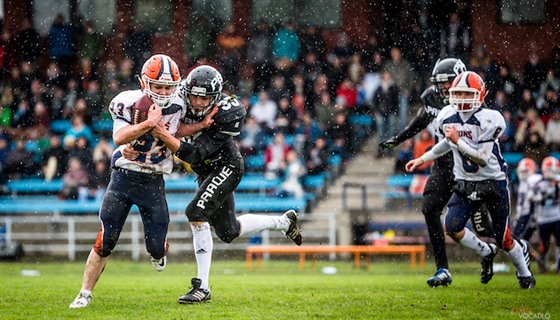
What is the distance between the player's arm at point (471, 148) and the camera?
27.8 ft

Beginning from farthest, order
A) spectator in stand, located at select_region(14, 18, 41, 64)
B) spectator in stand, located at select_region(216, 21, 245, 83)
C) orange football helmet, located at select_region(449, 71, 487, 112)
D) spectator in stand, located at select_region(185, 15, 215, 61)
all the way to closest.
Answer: spectator in stand, located at select_region(14, 18, 41, 64), spectator in stand, located at select_region(185, 15, 215, 61), spectator in stand, located at select_region(216, 21, 245, 83), orange football helmet, located at select_region(449, 71, 487, 112)

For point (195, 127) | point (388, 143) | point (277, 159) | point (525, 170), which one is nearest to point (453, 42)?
point (277, 159)

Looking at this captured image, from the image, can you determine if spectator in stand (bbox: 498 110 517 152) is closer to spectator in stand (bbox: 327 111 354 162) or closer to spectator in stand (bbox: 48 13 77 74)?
spectator in stand (bbox: 327 111 354 162)

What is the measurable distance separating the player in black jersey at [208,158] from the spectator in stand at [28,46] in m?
11.6

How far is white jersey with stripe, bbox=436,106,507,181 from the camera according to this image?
8.63 metres

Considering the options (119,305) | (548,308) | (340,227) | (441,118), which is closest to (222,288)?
(119,305)

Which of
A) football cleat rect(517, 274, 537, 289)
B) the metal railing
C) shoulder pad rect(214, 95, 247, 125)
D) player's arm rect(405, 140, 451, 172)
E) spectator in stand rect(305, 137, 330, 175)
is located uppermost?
shoulder pad rect(214, 95, 247, 125)

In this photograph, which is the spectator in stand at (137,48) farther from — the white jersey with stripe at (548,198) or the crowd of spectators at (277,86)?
the white jersey with stripe at (548,198)

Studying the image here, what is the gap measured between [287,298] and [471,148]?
81.0 inches

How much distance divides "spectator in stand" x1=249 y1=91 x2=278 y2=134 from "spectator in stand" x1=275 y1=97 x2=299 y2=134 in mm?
102

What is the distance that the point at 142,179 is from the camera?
7.38 meters

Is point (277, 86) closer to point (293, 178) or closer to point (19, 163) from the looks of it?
point (293, 178)

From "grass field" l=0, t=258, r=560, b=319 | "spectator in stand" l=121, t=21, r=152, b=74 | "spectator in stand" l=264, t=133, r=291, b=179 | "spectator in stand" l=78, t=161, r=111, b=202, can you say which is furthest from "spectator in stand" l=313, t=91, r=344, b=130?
"grass field" l=0, t=258, r=560, b=319

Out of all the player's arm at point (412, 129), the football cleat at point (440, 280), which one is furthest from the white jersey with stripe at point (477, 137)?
A: the football cleat at point (440, 280)
